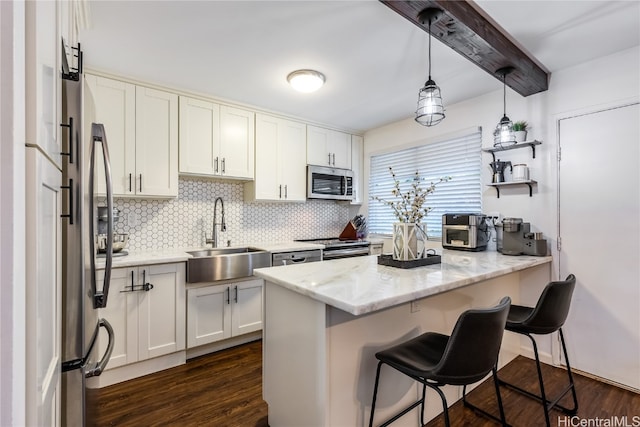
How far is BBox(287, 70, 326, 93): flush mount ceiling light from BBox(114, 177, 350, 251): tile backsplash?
1.41 m

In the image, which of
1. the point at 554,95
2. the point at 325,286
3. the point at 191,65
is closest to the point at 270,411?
the point at 325,286

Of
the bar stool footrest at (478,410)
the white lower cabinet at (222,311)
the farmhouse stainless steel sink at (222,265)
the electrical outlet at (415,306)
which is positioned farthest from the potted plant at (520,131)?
the white lower cabinet at (222,311)

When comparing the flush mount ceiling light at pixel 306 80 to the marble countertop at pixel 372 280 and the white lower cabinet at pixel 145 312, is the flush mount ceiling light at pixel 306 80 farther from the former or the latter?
the white lower cabinet at pixel 145 312

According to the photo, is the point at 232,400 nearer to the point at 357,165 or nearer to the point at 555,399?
the point at 555,399

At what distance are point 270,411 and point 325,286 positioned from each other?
958mm

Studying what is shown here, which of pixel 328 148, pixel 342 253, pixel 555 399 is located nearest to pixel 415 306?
pixel 555 399

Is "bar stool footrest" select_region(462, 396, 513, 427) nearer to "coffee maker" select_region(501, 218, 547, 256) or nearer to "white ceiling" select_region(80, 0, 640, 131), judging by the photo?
"coffee maker" select_region(501, 218, 547, 256)

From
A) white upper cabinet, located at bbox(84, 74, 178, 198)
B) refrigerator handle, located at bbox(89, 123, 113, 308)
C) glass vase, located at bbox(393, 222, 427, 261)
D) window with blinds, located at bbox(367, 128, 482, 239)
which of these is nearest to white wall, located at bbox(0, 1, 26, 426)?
refrigerator handle, located at bbox(89, 123, 113, 308)

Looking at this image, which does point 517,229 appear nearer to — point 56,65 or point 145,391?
point 56,65

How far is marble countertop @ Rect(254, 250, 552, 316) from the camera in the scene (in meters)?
1.18

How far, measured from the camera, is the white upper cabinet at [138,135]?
2.50 m

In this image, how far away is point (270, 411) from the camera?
68.3 inches

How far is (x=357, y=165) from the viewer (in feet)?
14.2

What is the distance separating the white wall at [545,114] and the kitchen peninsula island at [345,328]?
3.46 feet
